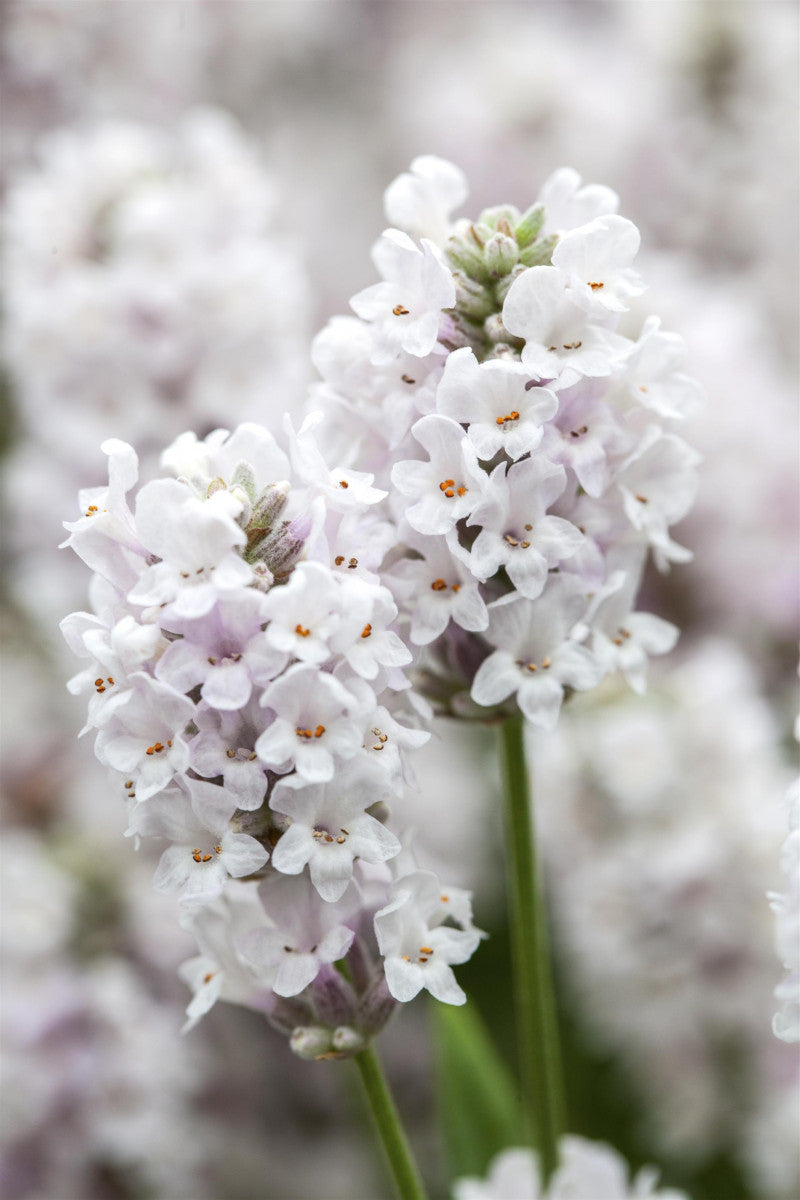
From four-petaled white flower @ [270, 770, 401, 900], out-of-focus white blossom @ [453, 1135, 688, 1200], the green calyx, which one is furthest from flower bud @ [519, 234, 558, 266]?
out-of-focus white blossom @ [453, 1135, 688, 1200]

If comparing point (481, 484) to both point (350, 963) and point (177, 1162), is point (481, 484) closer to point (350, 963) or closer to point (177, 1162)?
point (350, 963)

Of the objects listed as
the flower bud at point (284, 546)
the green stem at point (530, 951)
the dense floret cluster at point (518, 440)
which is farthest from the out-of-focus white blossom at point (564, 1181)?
the flower bud at point (284, 546)

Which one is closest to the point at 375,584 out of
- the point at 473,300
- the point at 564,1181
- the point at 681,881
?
the point at 473,300

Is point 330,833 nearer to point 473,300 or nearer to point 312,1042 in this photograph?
point 312,1042

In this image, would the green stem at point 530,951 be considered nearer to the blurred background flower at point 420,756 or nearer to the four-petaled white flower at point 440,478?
the four-petaled white flower at point 440,478

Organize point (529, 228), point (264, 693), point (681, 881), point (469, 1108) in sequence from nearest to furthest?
point (264, 693), point (529, 228), point (469, 1108), point (681, 881)

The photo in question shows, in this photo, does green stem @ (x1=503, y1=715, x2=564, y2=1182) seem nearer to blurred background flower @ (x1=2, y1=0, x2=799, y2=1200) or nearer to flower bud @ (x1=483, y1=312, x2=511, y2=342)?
flower bud @ (x1=483, y1=312, x2=511, y2=342)
